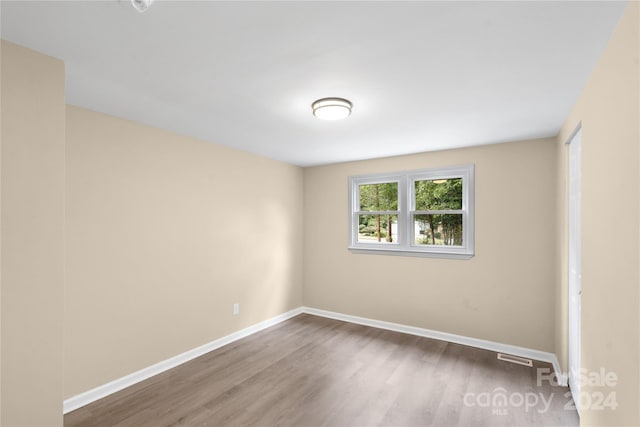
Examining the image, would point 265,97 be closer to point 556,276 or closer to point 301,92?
point 301,92

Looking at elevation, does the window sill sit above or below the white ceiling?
below

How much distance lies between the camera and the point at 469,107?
2537 millimetres

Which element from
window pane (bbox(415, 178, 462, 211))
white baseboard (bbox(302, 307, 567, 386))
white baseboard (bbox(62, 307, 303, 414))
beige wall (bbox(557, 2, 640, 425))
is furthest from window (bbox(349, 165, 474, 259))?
white baseboard (bbox(62, 307, 303, 414))

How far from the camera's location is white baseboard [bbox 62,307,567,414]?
2.63m

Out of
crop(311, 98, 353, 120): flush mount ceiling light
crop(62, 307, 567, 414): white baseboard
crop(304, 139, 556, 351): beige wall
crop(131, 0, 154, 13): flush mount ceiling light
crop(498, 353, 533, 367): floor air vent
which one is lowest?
crop(498, 353, 533, 367): floor air vent

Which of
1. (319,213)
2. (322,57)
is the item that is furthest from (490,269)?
(322,57)

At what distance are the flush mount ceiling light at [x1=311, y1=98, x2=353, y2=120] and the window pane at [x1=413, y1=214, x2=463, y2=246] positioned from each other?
2.37 m

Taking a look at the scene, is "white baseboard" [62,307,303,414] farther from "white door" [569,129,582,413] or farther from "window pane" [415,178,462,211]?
"white door" [569,129,582,413]

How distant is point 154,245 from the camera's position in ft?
10.2

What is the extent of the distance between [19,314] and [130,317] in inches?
50.2

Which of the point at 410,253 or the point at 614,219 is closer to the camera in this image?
the point at 614,219

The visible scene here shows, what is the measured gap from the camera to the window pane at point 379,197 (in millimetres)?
4562

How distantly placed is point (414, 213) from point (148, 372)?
11.9 feet

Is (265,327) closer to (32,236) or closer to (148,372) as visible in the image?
(148,372)
